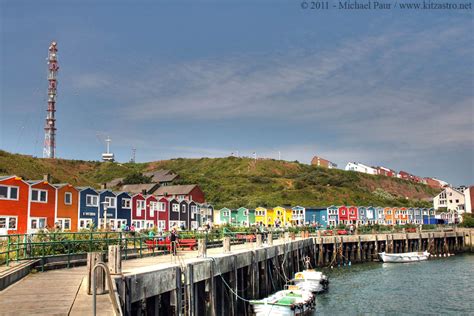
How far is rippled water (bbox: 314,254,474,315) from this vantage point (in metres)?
33.2

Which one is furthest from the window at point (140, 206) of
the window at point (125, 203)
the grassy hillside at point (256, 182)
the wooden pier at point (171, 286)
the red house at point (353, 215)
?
the red house at point (353, 215)

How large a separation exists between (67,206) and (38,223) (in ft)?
16.6

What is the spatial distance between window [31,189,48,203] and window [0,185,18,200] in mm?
2525

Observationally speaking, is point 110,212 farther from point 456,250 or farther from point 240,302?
point 456,250

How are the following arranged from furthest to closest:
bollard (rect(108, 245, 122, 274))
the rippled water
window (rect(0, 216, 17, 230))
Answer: window (rect(0, 216, 17, 230)), the rippled water, bollard (rect(108, 245, 122, 274))

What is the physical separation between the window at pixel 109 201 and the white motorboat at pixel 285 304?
123 ft

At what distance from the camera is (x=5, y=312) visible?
12359mm

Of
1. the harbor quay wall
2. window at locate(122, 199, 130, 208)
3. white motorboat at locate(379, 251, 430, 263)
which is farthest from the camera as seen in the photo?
window at locate(122, 199, 130, 208)

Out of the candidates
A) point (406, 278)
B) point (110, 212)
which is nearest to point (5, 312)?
point (406, 278)

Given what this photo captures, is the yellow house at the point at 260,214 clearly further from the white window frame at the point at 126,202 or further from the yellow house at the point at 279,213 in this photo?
the white window frame at the point at 126,202

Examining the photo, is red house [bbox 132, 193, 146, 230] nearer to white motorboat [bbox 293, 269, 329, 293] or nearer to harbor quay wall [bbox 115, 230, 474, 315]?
harbor quay wall [bbox 115, 230, 474, 315]

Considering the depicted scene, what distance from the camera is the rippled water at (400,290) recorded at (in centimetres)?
3325

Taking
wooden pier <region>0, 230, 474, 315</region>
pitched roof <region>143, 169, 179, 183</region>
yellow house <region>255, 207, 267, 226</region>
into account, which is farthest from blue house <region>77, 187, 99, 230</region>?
pitched roof <region>143, 169, 179, 183</region>

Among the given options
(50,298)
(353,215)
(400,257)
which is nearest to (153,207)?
(400,257)
